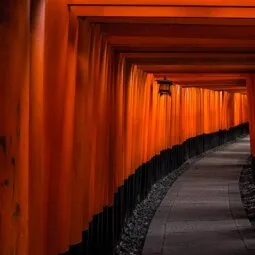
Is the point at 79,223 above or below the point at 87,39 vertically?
below

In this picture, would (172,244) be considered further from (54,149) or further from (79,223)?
(54,149)

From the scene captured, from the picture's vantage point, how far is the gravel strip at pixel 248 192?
12875mm

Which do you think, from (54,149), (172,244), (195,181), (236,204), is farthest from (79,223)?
(195,181)

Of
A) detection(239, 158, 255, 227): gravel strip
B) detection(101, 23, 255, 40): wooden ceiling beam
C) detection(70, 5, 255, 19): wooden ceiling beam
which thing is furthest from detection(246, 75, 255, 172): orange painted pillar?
detection(70, 5, 255, 19): wooden ceiling beam

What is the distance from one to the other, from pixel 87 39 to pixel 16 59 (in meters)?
2.96

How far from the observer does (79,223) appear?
605 cm

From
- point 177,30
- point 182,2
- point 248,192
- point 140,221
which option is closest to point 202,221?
point 140,221

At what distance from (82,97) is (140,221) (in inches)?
246

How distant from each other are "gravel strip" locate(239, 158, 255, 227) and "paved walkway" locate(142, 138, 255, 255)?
171mm

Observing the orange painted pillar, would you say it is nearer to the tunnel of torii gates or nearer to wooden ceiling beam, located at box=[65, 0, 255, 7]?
the tunnel of torii gates

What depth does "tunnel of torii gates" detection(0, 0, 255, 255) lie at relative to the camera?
3.51 m

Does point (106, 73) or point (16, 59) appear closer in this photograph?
point (16, 59)

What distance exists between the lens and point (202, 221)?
1172cm

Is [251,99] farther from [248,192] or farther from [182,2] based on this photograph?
[182,2]
